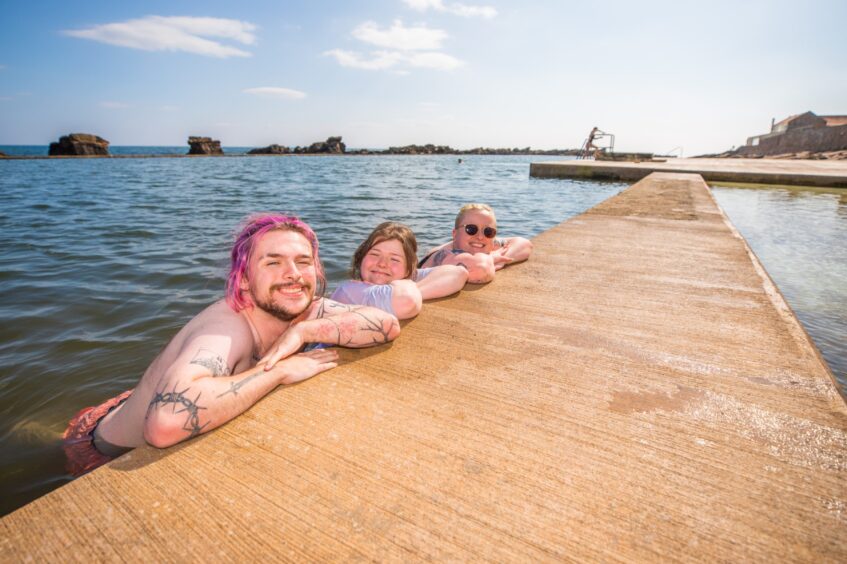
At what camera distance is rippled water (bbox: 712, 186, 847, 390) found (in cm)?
370

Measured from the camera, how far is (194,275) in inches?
237

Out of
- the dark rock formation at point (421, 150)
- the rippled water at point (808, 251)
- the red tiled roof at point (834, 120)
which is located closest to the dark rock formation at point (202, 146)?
the dark rock formation at point (421, 150)

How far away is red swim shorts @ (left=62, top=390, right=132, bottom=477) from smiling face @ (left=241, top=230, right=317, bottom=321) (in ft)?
4.57

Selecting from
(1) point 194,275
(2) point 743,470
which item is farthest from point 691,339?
(1) point 194,275

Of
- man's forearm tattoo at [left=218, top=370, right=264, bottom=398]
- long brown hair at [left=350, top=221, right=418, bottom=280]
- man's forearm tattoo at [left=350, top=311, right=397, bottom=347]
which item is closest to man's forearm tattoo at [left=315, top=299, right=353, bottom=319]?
man's forearm tattoo at [left=350, top=311, right=397, bottom=347]

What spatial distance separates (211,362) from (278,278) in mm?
548

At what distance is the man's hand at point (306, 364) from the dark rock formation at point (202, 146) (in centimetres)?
8777

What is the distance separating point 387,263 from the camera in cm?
312

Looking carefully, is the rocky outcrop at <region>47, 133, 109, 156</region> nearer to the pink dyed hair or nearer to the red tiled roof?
the pink dyed hair

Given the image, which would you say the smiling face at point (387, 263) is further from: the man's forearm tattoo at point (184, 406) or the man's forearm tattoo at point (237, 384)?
the man's forearm tattoo at point (184, 406)

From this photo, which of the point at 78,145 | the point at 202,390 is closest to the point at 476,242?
the point at 202,390

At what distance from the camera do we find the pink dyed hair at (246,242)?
2.13 m

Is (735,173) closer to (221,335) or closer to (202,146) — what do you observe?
(221,335)

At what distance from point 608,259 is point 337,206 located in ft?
33.5
